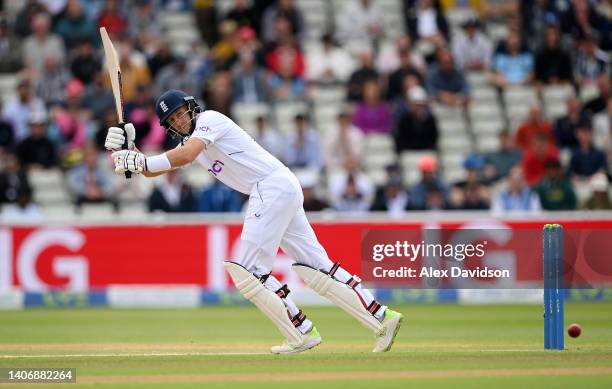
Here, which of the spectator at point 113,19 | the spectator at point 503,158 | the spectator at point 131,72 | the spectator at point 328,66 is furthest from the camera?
the spectator at point 113,19

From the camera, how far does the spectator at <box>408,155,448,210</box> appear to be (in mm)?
15422

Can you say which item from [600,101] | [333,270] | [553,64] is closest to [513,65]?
[553,64]

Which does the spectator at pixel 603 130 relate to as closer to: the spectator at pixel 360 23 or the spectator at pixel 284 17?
the spectator at pixel 360 23

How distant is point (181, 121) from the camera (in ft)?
30.1

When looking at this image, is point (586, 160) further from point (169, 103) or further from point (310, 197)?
point (169, 103)

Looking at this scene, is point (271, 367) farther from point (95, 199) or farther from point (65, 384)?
point (95, 199)

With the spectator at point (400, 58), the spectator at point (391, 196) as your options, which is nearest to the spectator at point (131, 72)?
the spectator at point (400, 58)

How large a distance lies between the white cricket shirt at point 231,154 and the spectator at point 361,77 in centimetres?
795

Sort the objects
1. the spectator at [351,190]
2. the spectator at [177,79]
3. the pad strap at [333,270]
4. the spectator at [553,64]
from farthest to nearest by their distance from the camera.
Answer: the spectator at [553,64] < the spectator at [177,79] < the spectator at [351,190] < the pad strap at [333,270]

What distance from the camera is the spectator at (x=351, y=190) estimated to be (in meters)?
15.5

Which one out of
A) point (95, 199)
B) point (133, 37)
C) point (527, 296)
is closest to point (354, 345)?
point (527, 296)

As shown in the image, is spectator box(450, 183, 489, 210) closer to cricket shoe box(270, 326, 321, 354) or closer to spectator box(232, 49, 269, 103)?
spectator box(232, 49, 269, 103)

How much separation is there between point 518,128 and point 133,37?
17.6 feet

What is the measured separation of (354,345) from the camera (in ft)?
33.0
